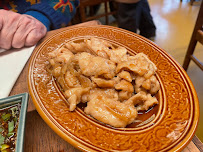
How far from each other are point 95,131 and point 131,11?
201 centimetres

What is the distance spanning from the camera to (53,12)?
60.6 inches

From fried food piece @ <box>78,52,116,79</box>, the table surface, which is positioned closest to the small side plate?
the table surface

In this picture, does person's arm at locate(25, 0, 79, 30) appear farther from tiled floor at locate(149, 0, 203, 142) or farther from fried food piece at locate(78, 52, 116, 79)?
tiled floor at locate(149, 0, 203, 142)

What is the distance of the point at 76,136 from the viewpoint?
624mm

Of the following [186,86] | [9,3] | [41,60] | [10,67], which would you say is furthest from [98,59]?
[9,3]

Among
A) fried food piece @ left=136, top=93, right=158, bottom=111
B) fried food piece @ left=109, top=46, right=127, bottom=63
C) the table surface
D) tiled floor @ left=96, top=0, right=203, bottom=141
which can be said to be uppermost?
fried food piece @ left=109, top=46, right=127, bottom=63

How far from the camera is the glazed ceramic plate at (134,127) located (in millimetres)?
612

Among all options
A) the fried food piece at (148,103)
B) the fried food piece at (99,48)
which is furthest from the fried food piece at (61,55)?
the fried food piece at (148,103)

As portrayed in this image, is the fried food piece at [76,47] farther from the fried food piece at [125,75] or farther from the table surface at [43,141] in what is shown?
the table surface at [43,141]

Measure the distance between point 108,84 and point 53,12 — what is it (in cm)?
108

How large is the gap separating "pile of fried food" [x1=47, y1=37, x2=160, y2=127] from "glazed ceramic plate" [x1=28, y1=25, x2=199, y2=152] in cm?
5

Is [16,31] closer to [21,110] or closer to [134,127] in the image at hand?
[21,110]

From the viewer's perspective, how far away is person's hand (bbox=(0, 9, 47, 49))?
3.69ft

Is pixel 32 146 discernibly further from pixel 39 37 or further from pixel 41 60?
pixel 39 37
